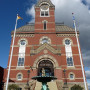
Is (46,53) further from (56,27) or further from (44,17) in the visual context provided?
(44,17)

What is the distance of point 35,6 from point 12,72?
66.6 ft

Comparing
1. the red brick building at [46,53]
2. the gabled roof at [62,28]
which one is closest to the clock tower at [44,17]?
the red brick building at [46,53]

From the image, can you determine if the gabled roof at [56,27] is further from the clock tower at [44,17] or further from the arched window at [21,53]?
the arched window at [21,53]

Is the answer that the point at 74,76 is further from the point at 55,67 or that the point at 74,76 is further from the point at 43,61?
the point at 43,61

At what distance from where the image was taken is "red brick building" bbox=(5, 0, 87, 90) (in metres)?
24.6

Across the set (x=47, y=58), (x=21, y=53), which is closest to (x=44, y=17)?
(x=21, y=53)

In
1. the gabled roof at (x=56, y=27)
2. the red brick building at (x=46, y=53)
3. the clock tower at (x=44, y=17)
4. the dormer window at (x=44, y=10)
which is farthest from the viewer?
the dormer window at (x=44, y=10)

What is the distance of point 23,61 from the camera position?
27.7 meters

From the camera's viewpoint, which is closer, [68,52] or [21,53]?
[68,52]

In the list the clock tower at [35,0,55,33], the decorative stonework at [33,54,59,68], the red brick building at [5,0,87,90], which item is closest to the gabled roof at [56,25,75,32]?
the red brick building at [5,0,87,90]

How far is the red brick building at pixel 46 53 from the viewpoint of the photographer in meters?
24.6

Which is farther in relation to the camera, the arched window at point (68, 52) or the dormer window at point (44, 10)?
the dormer window at point (44, 10)

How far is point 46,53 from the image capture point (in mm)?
25469

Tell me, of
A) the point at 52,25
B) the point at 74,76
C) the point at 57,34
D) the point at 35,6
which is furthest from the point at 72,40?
the point at 35,6
